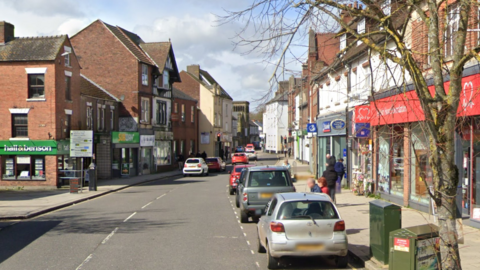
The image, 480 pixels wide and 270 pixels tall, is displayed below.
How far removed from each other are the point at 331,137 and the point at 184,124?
29.4 meters

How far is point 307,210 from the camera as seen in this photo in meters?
9.69

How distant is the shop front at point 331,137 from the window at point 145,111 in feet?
52.4

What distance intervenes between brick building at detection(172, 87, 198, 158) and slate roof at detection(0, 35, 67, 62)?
72.2 ft

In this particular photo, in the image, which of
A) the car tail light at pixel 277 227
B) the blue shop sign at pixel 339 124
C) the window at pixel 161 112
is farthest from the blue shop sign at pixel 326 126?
the car tail light at pixel 277 227

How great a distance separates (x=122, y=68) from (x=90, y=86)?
3.32 m

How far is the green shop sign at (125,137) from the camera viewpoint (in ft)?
124

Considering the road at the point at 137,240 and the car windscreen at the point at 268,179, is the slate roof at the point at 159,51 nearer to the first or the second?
the road at the point at 137,240

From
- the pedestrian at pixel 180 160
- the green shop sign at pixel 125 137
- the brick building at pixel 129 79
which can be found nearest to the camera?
the green shop sign at pixel 125 137

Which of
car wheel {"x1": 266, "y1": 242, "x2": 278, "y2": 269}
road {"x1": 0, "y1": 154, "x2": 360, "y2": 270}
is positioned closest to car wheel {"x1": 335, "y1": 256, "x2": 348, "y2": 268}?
road {"x1": 0, "y1": 154, "x2": 360, "y2": 270}

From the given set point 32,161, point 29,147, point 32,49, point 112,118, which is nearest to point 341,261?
point 29,147

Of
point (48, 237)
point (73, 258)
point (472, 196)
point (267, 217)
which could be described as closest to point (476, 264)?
point (267, 217)

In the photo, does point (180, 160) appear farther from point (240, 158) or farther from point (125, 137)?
point (125, 137)

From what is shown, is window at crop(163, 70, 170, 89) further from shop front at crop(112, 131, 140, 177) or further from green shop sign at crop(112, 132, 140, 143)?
green shop sign at crop(112, 132, 140, 143)

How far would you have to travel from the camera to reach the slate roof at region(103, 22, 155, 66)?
42.8 metres
